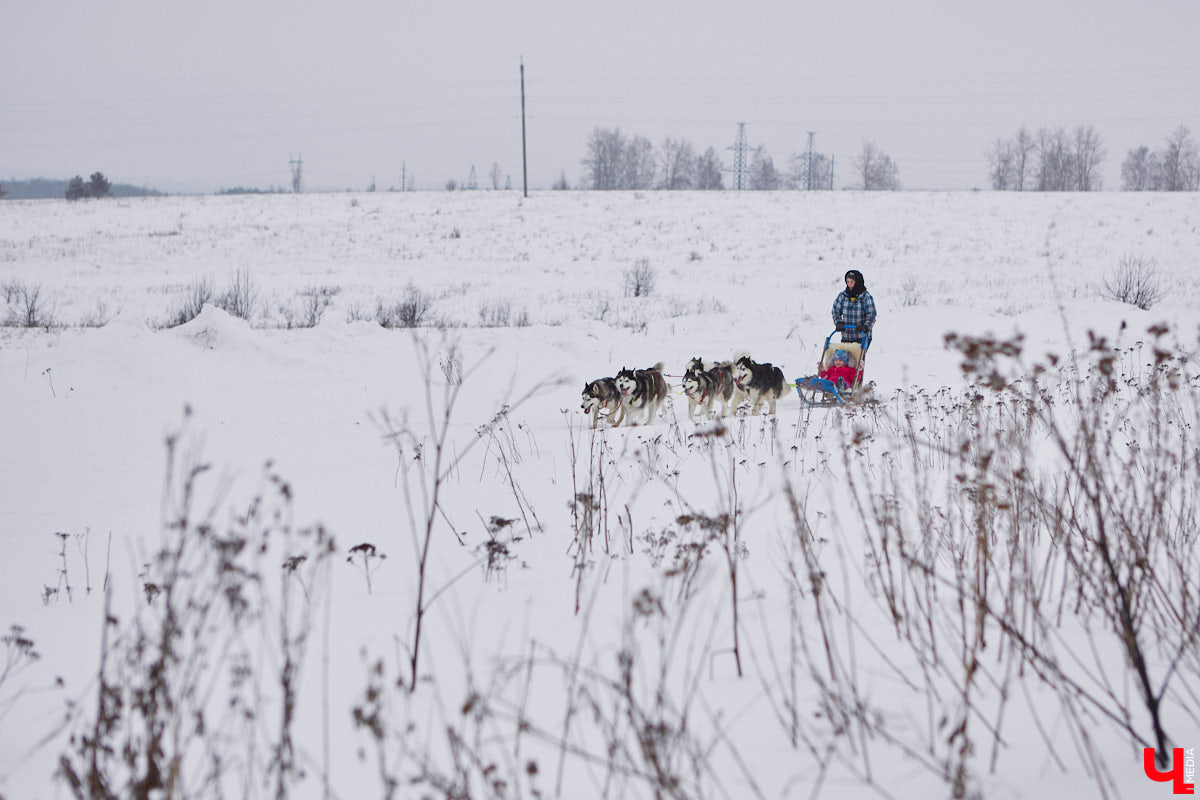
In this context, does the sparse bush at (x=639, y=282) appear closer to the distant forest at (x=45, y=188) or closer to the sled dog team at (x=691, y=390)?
the sled dog team at (x=691, y=390)

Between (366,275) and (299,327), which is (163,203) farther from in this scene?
(299,327)

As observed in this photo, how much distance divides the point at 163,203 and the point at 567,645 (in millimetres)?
45091

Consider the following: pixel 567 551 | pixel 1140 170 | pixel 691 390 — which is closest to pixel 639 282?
pixel 691 390

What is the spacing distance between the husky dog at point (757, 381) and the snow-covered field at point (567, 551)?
768 mm

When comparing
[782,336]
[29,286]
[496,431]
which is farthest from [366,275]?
[496,431]

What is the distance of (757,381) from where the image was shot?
833 centimetres

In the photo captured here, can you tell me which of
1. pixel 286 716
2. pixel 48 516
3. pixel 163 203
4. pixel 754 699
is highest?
pixel 163 203

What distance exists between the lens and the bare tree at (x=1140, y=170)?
274 ft

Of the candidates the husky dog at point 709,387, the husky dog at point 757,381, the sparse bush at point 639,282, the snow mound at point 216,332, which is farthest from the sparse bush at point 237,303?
the husky dog at point 757,381

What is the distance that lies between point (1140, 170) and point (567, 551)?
4027 inches

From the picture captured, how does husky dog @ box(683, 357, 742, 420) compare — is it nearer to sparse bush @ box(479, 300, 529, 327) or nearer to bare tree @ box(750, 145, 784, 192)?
sparse bush @ box(479, 300, 529, 327)

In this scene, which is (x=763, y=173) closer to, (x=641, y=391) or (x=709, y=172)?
(x=709, y=172)

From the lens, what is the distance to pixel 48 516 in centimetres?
558

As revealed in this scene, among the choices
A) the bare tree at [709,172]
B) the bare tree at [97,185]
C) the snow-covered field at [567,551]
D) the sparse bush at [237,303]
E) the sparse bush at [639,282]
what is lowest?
the snow-covered field at [567,551]
